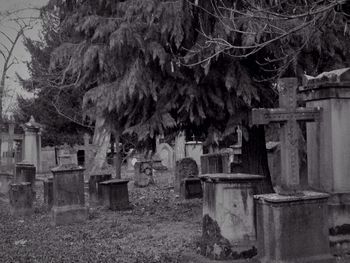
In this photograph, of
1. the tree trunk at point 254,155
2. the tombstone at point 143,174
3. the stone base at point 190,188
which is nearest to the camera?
the tree trunk at point 254,155

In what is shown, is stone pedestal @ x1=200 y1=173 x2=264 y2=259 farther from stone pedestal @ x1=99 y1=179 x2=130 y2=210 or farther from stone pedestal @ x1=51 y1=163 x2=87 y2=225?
stone pedestal @ x1=99 y1=179 x2=130 y2=210

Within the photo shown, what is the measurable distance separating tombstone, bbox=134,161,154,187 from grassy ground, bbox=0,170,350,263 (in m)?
5.21

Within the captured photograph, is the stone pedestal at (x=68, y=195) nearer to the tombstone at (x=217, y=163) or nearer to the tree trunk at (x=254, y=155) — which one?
the tree trunk at (x=254, y=155)

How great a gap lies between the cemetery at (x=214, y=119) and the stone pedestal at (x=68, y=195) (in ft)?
0.07

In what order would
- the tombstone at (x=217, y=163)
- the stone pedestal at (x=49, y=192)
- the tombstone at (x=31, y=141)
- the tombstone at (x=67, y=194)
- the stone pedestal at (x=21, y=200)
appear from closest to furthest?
the tombstone at (x=67, y=194) → the stone pedestal at (x=21, y=200) → the stone pedestal at (x=49, y=192) → the tombstone at (x=217, y=163) → the tombstone at (x=31, y=141)

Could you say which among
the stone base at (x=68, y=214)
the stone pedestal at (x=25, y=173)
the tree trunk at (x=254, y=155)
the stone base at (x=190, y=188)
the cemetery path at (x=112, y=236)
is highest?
the tree trunk at (x=254, y=155)

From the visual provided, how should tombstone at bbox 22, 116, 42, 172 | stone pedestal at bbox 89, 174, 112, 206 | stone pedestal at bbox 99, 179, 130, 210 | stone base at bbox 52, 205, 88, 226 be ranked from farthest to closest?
1. tombstone at bbox 22, 116, 42, 172
2. stone pedestal at bbox 89, 174, 112, 206
3. stone pedestal at bbox 99, 179, 130, 210
4. stone base at bbox 52, 205, 88, 226

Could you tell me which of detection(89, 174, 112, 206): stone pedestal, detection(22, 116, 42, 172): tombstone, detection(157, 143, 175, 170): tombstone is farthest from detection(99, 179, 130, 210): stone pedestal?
detection(157, 143, 175, 170): tombstone

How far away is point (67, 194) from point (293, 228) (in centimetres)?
590

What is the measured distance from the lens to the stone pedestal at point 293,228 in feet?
16.9

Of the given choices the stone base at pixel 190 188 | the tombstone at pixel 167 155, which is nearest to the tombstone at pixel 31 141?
the tombstone at pixel 167 155

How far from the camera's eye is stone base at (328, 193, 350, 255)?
19.0ft

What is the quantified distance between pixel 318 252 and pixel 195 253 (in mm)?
1765

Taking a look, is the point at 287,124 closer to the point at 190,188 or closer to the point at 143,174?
the point at 190,188
